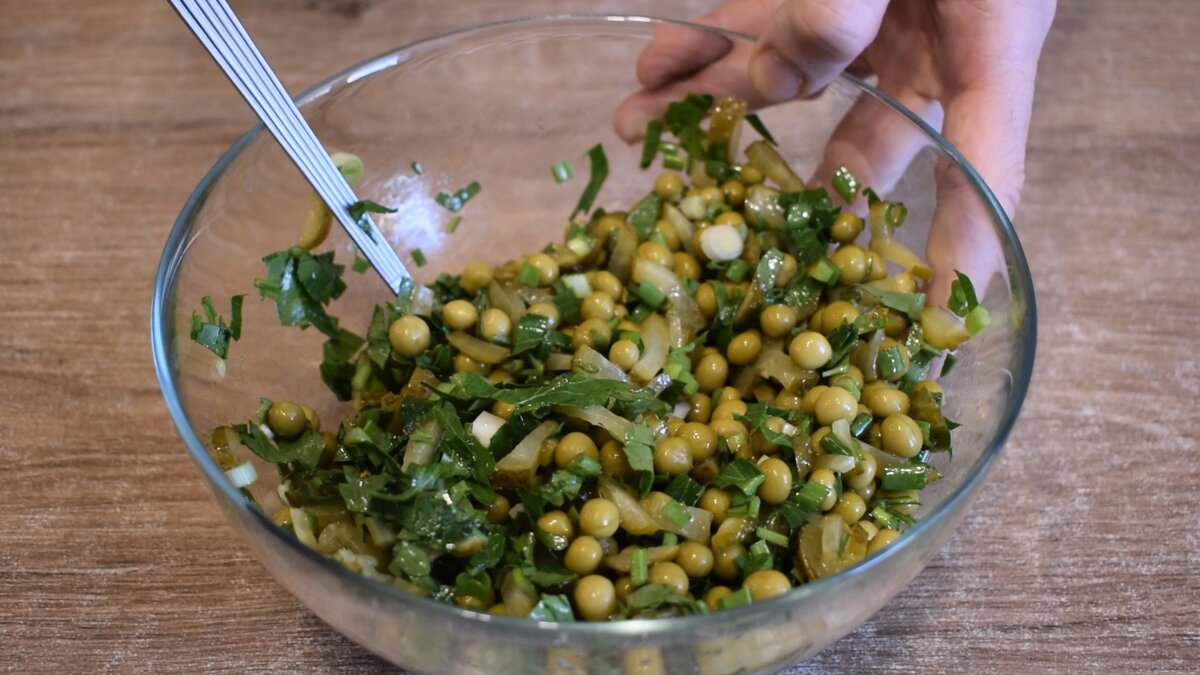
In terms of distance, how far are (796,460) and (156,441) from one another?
1.35m

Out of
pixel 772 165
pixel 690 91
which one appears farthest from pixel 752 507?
pixel 690 91

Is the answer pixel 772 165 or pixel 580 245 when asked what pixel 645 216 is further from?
pixel 772 165

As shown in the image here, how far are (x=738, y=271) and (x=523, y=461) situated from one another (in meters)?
0.70

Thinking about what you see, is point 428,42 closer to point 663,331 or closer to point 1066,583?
point 663,331

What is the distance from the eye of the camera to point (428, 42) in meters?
2.44

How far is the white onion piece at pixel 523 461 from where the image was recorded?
1.89m

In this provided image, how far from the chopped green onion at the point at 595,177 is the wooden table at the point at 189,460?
95 cm

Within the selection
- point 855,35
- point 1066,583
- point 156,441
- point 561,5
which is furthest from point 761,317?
point 561,5

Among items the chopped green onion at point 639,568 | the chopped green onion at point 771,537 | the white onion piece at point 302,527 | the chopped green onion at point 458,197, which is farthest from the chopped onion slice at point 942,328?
the white onion piece at point 302,527

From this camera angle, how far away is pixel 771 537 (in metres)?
1.83

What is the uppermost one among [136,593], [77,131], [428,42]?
[428,42]

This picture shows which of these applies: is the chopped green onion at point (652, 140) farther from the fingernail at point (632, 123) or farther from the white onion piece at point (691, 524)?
the white onion piece at point (691, 524)

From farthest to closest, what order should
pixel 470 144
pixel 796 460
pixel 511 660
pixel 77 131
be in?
pixel 77 131
pixel 470 144
pixel 796 460
pixel 511 660

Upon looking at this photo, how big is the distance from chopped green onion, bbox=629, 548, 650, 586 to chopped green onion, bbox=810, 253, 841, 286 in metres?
0.74
